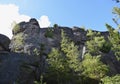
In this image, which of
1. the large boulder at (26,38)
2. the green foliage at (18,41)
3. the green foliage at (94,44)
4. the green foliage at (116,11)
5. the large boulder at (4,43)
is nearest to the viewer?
the green foliage at (116,11)

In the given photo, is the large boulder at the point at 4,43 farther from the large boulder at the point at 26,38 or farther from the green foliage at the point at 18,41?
the green foliage at the point at 18,41

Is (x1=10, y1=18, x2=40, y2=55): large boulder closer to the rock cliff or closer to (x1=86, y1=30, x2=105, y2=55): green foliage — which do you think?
the rock cliff

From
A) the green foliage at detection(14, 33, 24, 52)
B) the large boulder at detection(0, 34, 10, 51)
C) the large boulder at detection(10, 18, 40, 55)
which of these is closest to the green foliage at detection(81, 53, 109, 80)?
the large boulder at detection(10, 18, 40, 55)

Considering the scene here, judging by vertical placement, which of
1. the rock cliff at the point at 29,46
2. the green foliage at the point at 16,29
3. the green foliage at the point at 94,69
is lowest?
the green foliage at the point at 94,69

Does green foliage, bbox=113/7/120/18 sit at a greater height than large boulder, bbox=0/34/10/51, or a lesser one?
greater

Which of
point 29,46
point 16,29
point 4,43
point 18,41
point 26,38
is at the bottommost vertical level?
point 29,46

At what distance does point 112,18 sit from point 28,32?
133 feet

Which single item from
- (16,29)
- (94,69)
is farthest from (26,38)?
(94,69)

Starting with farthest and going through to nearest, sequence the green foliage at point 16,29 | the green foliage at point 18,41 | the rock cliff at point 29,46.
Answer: the green foliage at point 16,29, the green foliage at point 18,41, the rock cliff at point 29,46

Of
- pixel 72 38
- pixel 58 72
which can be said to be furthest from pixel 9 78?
pixel 72 38

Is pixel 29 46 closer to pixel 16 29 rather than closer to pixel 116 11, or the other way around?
pixel 16 29

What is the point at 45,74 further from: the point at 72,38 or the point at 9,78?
the point at 72,38

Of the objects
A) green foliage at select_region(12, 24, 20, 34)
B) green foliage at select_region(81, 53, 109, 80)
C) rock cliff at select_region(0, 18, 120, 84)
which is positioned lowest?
green foliage at select_region(81, 53, 109, 80)

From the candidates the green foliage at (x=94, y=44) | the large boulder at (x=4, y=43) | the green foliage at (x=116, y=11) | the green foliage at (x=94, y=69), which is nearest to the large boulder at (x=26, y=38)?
the large boulder at (x=4, y=43)
